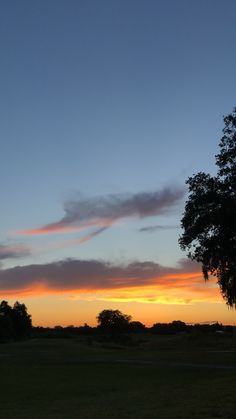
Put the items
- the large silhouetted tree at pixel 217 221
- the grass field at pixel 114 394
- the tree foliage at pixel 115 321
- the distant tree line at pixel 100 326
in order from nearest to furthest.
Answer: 1. the grass field at pixel 114 394
2. the large silhouetted tree at pixel 217 221
3. the distant tree line at pixel 100 326
4. the tree foliage at pixel 115 321

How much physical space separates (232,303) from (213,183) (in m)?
7.30

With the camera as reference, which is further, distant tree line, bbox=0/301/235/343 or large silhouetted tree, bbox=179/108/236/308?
distant tree line, bbox=0/301/235/343

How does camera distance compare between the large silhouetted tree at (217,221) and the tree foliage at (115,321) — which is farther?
the tree foliage at (115,321)

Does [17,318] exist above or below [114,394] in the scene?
above

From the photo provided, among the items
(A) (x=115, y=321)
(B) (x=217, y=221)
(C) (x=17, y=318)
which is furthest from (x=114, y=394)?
(A) (x=115, y=321)

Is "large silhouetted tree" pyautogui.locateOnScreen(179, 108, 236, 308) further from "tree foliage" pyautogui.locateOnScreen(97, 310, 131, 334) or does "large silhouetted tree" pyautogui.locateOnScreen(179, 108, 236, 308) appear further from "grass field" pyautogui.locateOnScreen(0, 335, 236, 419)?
"tree foliage" pyautogui.locateOnScreen(97, 310, 131, 334)

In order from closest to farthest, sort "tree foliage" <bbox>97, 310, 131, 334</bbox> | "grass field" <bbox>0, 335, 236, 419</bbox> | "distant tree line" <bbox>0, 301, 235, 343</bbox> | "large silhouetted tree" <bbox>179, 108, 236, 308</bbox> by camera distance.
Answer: "grass field" <bbox>0, 335, 236, 419</bbox>
"large silhouetted tree" <bbox>179, 108, 236, 308</bbox>
"distant tree line" <bbox>0, 301, 235, 343</bbox>
"tree foliage" <bbox>97, 310, 131, 334</bbox>

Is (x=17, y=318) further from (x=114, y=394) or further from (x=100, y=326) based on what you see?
(x=114, y=394)

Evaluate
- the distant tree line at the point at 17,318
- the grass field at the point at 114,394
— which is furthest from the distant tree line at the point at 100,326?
the grass field at the point at 114,394

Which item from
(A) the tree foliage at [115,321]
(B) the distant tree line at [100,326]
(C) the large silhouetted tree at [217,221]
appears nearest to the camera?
(C) the large silhouetted tree at [217,221]

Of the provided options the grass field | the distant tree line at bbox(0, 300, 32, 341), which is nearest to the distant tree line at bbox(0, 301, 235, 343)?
the distant tree line at bbox(0, 300, 32, 341)

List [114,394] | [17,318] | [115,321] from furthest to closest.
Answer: [115,321]
[17,318]
[114,394]

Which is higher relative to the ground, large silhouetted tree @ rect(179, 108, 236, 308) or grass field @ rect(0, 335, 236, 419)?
large silhouetted tree @ rect(179, 108, 236, 308)

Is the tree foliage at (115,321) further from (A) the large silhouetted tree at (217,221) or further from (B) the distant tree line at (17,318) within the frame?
(A) the large silhouetted tree at (217,221)
